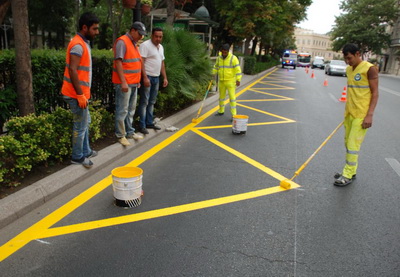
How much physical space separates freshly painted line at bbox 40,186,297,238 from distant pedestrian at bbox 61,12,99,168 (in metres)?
1.36

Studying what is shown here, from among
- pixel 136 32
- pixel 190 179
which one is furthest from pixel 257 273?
pixel 136 32

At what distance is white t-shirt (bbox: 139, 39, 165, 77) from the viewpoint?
6.27 m

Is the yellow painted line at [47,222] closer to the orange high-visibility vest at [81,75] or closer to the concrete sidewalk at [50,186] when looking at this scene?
the concrete sidewalk at [50,186]

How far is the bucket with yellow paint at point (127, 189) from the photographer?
3645 millimetres

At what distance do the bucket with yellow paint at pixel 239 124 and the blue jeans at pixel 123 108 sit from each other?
2.32 meters

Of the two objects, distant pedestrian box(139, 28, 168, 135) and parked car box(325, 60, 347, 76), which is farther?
parked car box(325, 60, 347, 76)

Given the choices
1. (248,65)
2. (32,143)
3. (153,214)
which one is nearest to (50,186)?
(32,143)

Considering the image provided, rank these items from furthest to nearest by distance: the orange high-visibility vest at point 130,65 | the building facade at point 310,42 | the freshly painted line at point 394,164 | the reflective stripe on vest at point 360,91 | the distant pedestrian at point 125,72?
the building facade at point 310,42, the freshly painted line at point 394,164, the orange high-visibility vest at point 130,65, the distant pedestrian at point 125,72, the reflective stripe on vest at point 360,91

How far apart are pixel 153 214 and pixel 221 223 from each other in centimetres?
75

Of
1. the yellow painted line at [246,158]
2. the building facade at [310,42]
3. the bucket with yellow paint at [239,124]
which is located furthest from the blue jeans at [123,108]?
the building facade at [310,42]

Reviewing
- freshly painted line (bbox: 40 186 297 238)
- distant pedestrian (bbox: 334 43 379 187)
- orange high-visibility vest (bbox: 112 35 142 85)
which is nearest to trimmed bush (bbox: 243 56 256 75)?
orange high-visibility vest (bbox: 112 35 142 85)

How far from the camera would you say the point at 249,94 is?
14477mm

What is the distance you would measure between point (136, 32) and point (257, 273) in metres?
4.09

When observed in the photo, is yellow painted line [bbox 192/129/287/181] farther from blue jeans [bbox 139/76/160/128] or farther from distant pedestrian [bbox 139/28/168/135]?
distant pedestrian [bbox 139/28/168/135]
